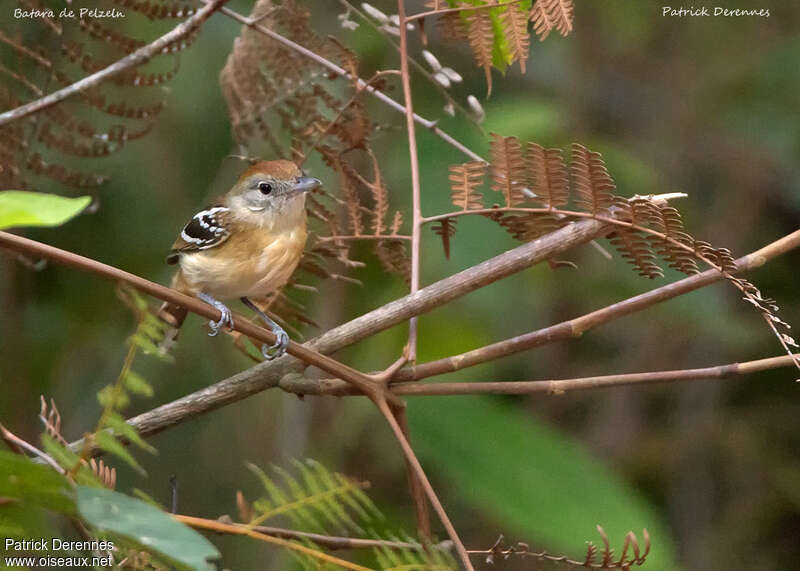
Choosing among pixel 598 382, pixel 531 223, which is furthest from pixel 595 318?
pixel 531 223

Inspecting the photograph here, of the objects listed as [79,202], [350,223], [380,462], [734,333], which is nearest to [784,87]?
[734,333]

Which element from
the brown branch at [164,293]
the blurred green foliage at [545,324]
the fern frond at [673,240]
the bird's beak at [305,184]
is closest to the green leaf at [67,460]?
the brown branch at [164,293]

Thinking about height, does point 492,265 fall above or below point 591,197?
below

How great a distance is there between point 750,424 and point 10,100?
3563 mm

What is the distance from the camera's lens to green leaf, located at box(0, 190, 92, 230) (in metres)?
0.99

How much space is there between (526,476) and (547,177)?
1644mm

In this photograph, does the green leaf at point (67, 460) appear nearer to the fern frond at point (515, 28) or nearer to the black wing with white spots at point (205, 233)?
the fern frond at point (515, 28)

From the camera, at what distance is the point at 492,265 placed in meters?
1.71

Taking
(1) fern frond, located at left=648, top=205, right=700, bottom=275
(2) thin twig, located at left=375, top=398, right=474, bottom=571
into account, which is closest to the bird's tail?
(2) thin twig, located at left=375, top=398, right=474, bottom=571

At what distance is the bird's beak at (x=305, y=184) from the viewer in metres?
2.46

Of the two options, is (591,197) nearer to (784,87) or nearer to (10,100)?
(10,100)

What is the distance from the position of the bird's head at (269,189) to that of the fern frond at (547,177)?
0.99 meters

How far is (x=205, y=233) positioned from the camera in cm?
267

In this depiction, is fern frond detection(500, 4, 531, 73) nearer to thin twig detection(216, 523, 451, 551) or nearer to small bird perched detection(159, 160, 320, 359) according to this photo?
small bird perched detection(159, 160, 320, 359)
